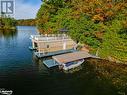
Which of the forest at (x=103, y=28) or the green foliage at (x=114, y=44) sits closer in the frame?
the green foliage at (x=114, y=44)

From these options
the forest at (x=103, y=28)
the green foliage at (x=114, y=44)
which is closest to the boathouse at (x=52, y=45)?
the forest at (x=103, y=28)

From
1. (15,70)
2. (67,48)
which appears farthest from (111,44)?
(15,70)

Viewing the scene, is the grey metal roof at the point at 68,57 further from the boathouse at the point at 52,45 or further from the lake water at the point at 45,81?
the boathouse at the point at 52,45

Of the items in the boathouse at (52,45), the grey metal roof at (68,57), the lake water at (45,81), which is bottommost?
the lake water at (45,81)

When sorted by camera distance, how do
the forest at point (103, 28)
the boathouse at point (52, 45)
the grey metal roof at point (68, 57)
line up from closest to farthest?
the grey metal roof at point (68, 57), the forest at point (103, 28), the boathouse at point (52, 45)

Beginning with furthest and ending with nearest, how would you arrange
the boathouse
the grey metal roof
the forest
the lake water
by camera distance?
the boathouse, the forest, the grey metal roof, the lake water

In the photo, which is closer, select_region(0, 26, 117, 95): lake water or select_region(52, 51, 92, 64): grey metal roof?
select_region(0, 26, 117, 95): lake water

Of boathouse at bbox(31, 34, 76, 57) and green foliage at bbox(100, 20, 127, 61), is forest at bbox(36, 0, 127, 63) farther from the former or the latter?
boathouse at bbox(31, 34, 76, 57)

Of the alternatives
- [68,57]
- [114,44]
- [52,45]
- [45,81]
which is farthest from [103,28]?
[45,81]

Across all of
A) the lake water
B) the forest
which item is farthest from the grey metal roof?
the forest

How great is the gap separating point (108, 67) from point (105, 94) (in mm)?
17314

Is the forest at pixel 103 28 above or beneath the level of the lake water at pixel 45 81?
above

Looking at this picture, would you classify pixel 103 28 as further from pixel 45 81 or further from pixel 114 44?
pixel 45 81

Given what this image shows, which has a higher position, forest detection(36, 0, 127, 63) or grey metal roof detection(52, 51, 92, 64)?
forest detection(36, 0, 127, 63)
